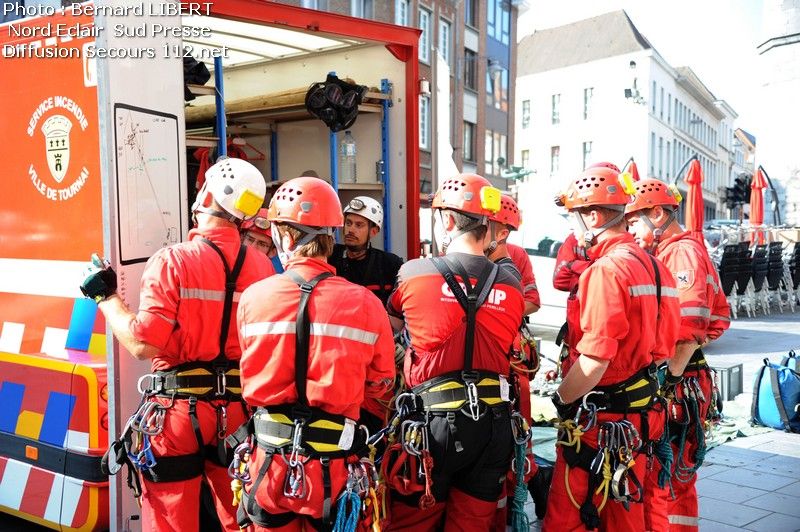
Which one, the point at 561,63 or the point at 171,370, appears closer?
the point at 171,370

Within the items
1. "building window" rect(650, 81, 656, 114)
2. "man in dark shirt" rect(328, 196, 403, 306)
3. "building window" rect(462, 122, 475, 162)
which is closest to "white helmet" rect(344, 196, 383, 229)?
"man in dark shirt" rect(328, 196, 403, 306)

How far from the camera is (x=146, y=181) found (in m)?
3.85

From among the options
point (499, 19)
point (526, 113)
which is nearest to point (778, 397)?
point (499, 19)

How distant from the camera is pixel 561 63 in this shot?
190 ft

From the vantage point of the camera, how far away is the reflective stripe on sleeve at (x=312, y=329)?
2.82m

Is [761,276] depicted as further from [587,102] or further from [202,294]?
[587,102]

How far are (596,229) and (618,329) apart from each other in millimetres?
649

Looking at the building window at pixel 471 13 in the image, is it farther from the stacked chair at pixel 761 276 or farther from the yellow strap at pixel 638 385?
the yellow strap at pixel 638 385

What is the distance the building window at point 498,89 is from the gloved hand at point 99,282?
33.8 m

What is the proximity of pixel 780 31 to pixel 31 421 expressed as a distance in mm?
→ 25940

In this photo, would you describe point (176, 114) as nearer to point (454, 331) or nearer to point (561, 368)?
point (454, 331)

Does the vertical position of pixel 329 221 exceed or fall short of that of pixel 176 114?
it falls short

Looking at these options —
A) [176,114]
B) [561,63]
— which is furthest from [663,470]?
[561,63]

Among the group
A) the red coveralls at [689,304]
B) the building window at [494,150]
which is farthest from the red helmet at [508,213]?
the building window at [494,150]
